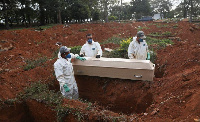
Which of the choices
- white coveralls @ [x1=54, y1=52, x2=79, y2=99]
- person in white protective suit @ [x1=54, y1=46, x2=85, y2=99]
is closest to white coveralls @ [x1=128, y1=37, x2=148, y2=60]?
person in white protective suit @ [x1=54, y1=46, x2=85, y2=99]

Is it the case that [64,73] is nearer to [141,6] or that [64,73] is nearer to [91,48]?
[91,48]

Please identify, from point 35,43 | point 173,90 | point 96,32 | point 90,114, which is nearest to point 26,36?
point 35,43

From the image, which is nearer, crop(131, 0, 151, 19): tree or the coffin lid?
the coffin lid

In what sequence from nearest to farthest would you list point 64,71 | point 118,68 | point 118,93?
point 118,68
point 64,71
point 118,93

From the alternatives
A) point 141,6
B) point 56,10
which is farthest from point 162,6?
point 56,10

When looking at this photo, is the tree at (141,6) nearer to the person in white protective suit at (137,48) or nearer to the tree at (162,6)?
the tree at (162,6)

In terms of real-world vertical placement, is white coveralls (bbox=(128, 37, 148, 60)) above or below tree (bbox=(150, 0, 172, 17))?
below

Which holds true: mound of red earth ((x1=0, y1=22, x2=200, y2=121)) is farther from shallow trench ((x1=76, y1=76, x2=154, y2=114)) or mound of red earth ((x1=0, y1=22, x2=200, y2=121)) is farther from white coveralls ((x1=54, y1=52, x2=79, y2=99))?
white coveralls ((x1=54, y1=52, x2=79, y2=99))

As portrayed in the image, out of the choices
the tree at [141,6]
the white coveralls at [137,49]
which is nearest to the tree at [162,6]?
the tree at [141,6]

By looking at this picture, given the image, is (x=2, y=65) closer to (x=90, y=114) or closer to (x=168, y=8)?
(x=90, y=114)

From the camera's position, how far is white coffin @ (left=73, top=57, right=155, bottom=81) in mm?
3471

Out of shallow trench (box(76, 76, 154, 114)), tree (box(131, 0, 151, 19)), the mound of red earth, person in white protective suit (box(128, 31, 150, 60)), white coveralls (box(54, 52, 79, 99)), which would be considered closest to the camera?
the mound of red earth

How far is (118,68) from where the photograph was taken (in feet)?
11.9

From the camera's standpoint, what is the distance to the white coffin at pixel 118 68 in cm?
347
